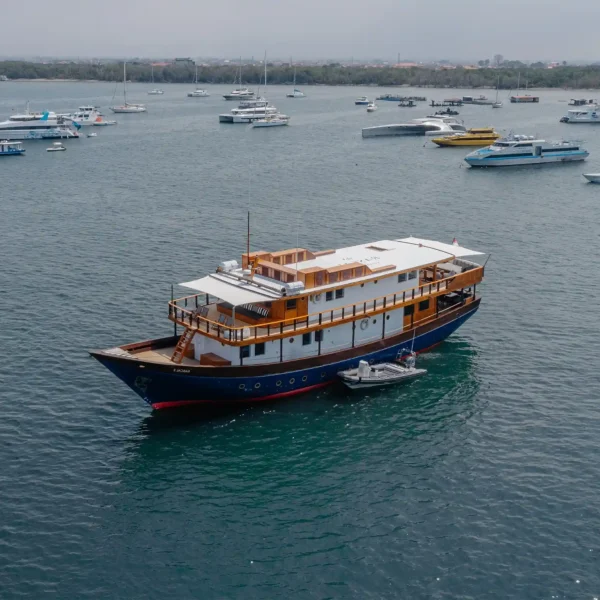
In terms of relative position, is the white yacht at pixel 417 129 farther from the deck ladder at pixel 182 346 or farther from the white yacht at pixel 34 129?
the deck ladder at pixel 182 346

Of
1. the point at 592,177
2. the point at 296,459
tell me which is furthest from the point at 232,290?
the point at 592,177

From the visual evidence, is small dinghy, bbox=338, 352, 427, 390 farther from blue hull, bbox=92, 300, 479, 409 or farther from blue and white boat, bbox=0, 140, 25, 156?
blue and white boat, bbox=0, 140, 25, 156

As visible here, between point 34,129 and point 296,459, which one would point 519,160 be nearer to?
point 34,129

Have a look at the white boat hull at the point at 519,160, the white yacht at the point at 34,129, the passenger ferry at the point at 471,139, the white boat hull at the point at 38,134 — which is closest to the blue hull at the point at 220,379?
the white boat hull at the point at 519,160

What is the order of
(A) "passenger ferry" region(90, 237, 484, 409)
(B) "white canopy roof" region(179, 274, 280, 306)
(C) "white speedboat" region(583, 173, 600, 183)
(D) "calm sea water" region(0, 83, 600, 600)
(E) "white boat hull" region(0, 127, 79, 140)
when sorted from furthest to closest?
(E) "white boat hull" region(0, 127, 79, 140) → (C) "white speedboat" region(583, 173, 600, 183) → (B) "white canopy roof" region(179, 274, 280, 306) → (A) "passenger ferry" region(90, 237, 484, 409) → (D) "calm sea water" region(0, 83, 600, 600)

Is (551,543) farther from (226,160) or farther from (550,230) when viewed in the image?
(226,160)

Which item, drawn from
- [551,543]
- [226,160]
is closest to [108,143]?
[226,160]

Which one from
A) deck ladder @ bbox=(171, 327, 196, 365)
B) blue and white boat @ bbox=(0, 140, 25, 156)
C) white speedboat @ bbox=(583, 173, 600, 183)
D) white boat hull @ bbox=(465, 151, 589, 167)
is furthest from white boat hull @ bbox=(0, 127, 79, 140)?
deck ladder @ bbox=(171, 327, 196, 365)
